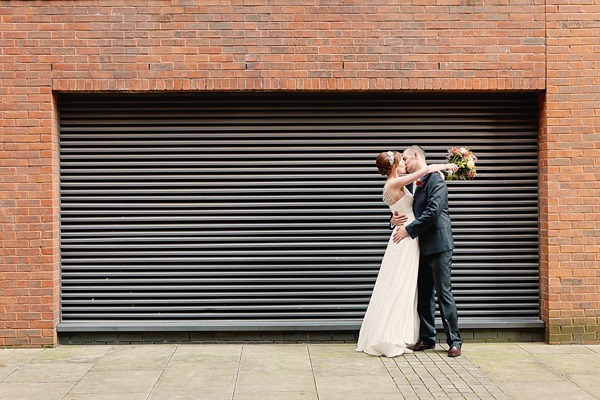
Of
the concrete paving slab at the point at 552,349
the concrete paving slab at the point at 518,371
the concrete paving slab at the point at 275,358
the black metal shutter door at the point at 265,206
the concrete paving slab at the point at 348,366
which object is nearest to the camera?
the concrete paving slab at the point at 518,371

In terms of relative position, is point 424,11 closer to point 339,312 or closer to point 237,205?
point 237,205

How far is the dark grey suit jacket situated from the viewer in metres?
6.76

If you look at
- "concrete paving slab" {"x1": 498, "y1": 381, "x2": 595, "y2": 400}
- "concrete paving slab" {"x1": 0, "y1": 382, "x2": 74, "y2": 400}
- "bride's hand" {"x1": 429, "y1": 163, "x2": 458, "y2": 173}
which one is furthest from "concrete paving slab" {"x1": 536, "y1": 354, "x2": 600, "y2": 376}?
"concrete paving slab" {"x1": 0, "y1": 382, "x2": 74, "y2": 400}

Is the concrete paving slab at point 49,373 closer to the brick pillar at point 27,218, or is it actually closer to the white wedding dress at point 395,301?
the brick pillar at point 27,218

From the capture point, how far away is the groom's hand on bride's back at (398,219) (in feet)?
23.1

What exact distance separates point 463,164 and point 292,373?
2.76 meters

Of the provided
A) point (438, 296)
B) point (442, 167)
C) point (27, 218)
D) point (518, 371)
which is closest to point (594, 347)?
point (518, 371)

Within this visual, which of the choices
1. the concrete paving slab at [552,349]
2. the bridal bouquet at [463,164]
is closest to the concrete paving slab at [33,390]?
the bridal bouquet at [463,164]

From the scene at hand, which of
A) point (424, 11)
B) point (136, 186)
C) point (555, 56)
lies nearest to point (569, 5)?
point (555, 56)

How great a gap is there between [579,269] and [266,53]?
13.7ft

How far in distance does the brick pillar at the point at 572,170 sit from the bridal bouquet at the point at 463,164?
1.00 meters

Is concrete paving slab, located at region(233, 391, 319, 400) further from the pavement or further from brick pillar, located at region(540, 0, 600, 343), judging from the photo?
brick pillar, located at region(540, 0, 600, 343)

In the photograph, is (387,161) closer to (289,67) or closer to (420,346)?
(289,67)

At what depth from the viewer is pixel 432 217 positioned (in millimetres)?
6730
